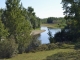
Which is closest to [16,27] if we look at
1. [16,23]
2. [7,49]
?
[16,23]

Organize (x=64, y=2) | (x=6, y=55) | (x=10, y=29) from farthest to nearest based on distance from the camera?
(x=10, y=29) → (x=64, y=2) → (x=6, y=55)

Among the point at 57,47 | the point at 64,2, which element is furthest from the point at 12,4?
the point at 57,47

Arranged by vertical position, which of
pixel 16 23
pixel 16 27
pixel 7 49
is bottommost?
pixel 7 49

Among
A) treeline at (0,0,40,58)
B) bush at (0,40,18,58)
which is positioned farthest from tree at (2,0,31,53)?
bush at (0,40,18,58)

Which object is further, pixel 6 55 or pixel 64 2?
pixel 64 2

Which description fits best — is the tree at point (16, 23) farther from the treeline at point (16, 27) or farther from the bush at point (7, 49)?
the bush at point (7, 49)

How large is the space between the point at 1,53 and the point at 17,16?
669 centimetres

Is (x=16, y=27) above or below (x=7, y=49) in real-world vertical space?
above

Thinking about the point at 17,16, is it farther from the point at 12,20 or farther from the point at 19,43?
the point at 19,43

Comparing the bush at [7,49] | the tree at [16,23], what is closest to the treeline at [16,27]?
the tree at [16,23]

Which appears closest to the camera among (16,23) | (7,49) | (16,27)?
(7,49)

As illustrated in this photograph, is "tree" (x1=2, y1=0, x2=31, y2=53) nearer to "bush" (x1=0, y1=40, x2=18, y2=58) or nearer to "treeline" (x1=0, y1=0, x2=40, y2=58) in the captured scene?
"treeline" (x1=0, y1=0, x2=40, y2=58)

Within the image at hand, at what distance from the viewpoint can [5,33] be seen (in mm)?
26531

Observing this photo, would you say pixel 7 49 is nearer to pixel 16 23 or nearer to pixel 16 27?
pixel 16 27
